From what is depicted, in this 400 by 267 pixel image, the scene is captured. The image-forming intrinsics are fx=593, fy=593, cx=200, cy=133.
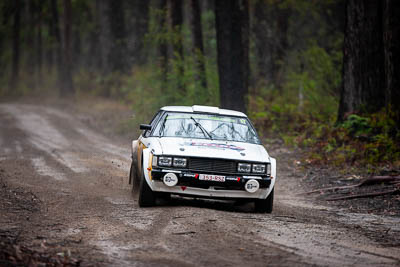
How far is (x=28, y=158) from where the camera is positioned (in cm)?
1518

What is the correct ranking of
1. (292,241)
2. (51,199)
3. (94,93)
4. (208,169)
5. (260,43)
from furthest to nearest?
(94,93) < (260,43) < (51,199) < (208,169) < (292,241)

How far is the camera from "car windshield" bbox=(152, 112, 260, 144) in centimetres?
966

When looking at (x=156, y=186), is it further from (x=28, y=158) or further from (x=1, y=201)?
(x=28, y=158)

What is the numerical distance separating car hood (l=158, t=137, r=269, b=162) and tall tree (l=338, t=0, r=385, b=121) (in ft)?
24.9

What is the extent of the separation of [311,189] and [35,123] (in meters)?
15.7

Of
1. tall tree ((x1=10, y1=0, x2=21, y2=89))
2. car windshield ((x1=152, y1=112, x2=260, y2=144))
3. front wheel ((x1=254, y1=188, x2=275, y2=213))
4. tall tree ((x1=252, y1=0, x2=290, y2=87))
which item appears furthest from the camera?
tall tree ((x1=10, y1=0, x2=21, y2=89))

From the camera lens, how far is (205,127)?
984cm

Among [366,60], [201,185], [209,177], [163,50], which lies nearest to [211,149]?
[209,177]

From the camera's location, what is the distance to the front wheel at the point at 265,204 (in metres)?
8.95

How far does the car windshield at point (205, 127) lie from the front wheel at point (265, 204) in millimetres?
1201

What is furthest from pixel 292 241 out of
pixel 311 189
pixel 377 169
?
pixel 377 169

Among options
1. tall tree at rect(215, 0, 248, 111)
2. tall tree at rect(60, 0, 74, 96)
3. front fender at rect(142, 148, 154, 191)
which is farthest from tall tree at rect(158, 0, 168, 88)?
tall tree at rect(60, 0, 74, 96)

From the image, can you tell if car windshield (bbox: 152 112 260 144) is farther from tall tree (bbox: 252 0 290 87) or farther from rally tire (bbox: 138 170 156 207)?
tall tree (bbox: 252 0 290 87)

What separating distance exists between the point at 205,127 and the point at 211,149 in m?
1.08
